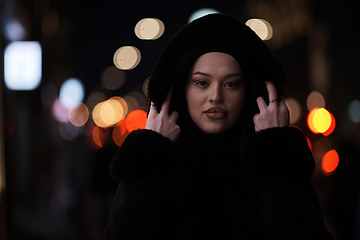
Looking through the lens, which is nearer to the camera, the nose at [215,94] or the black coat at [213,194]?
the black coat at [213,194]

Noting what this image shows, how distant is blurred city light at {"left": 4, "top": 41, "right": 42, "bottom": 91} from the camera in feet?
19.9

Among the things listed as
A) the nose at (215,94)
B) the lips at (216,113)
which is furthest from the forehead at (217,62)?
the lips at (216,113)

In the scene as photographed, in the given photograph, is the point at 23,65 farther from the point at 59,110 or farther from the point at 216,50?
the point at 216,50

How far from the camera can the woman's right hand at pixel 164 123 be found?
57.7 inches

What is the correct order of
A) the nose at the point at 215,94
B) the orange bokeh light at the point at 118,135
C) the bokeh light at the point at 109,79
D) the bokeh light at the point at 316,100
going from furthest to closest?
1. the bokeh light at the point at 316,100
2. the orange bokeh light at the point at 118,135
3. the bokeh light at the point at 109,79
4. the nose at the point at 215,94

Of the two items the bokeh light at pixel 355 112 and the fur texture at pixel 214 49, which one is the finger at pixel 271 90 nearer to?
the fur texture at pixel 214 49

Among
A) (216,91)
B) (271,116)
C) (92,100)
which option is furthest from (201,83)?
(92,100)

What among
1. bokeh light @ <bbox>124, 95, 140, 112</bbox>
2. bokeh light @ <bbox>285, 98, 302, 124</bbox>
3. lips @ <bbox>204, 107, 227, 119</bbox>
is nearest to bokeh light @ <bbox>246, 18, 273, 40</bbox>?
lips @ <bbox>204, 107, 227, 119</bbox>

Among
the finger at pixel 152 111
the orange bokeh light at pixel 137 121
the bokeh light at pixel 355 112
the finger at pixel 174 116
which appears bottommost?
the orange bokeh light at pixel 137 121

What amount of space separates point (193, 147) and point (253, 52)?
2.09 ft

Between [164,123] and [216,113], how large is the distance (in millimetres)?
293

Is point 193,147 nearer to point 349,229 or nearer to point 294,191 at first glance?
point 294,191

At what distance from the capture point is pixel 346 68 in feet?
35.2

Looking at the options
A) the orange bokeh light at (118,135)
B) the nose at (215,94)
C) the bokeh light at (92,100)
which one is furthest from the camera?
the bokeh light at (92,100)
